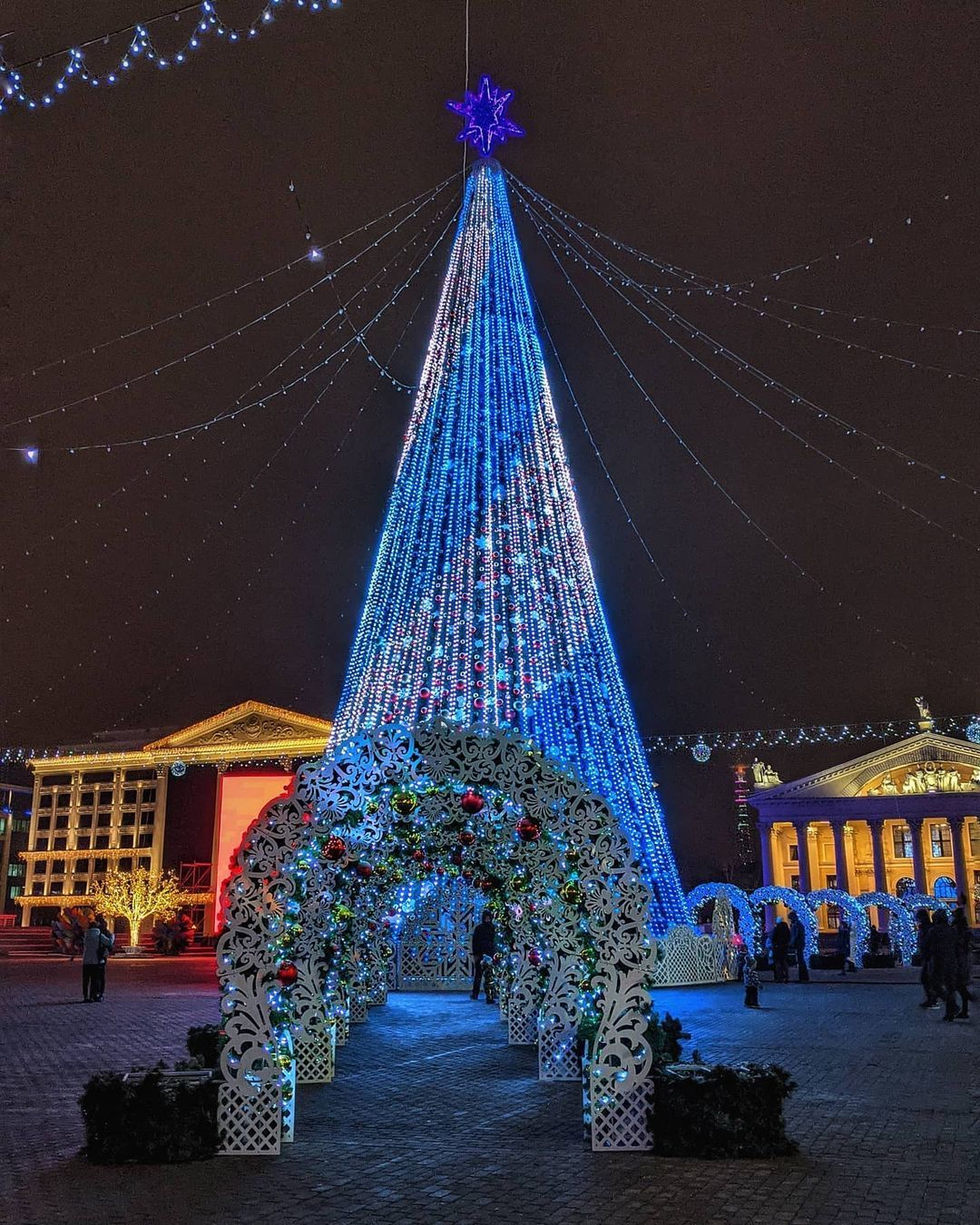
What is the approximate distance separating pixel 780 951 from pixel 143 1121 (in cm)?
2045

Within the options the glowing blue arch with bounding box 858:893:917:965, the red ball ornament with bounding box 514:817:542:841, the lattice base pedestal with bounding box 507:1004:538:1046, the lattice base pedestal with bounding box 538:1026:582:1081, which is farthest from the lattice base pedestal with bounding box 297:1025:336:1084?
the glowing blue arch with bounding box 858:893:917:965

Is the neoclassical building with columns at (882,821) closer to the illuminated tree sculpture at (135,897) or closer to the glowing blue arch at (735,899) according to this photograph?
the glowing blue arch at (735,899)

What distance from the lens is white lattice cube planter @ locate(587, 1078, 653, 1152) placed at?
7016 mm

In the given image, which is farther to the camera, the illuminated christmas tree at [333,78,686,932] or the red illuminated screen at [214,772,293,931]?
the red illuminated screen at [214,772,293,931]

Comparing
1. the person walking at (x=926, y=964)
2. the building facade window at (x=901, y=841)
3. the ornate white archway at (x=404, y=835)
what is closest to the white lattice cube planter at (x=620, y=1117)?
the ornate white archway at (x=404, y=835)

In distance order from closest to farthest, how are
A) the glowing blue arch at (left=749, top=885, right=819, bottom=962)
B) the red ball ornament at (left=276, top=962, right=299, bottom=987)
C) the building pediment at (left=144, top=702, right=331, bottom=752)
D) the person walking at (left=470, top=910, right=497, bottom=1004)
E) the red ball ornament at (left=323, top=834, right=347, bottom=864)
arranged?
1. the red ball ornament at (left=276, top=962, right=299, bottom=987)
2. the red ball ornament at (left=323, top=834, right=347, bottom=864)
3. the person walking at (left=470, top=910, right=497, bottom=1004)
4. the glowing blue arch at (left=749, top=885, right=819, bottom=962)
5. the building pediment at (left=144, top=702, right=331, bottom=752)

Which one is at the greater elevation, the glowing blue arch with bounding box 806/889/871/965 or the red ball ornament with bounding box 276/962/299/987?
the red ball ornament with bounding box 276/962/299/987

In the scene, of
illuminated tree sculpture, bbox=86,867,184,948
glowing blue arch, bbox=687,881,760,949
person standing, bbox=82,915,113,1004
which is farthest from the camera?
illuminated tree sculpture, bbox=86,867,184,948

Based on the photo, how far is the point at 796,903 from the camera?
Answer: 28.7 meters

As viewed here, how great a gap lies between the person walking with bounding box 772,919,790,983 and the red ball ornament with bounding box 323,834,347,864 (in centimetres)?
Answer: 1880

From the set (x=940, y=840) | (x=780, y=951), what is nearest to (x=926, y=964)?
(x=780, y=951)

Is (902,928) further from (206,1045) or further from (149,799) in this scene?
(149,799)

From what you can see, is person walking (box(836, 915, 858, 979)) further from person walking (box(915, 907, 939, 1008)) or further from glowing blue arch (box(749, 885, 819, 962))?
person walking (box(915, 907, 939, 1008))

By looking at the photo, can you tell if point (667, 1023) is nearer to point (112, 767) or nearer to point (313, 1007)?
point (313, 1007)
